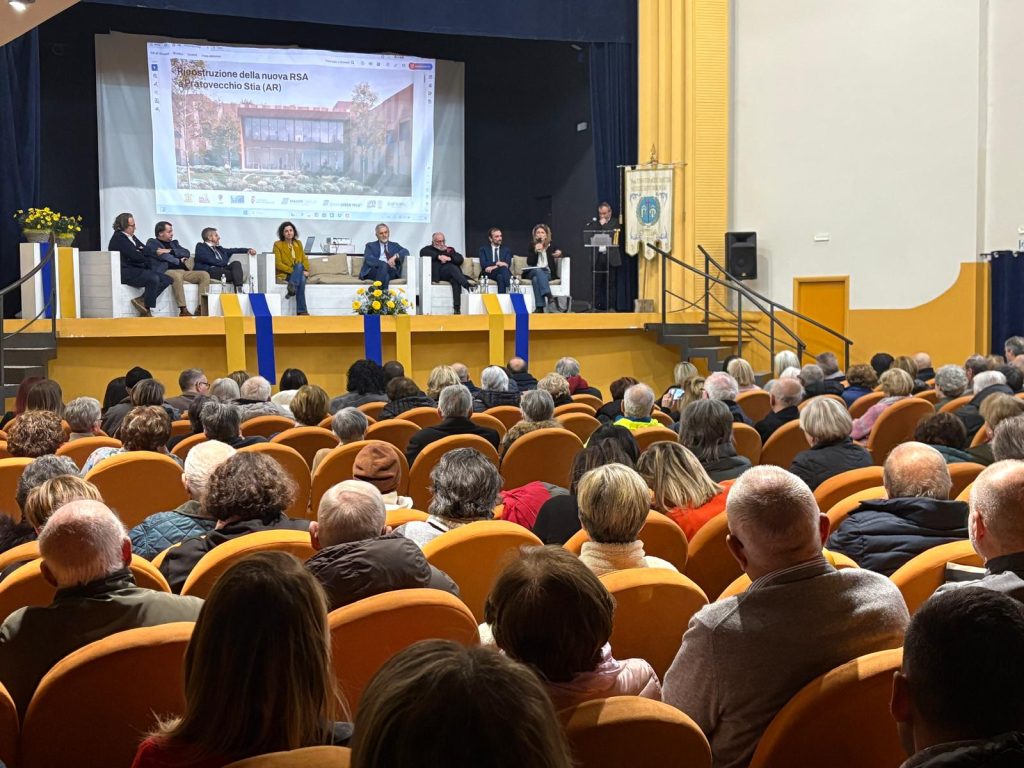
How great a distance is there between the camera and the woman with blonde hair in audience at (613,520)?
103 inches

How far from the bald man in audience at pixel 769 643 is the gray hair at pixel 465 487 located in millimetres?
1351

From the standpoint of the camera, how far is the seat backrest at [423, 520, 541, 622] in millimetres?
2762

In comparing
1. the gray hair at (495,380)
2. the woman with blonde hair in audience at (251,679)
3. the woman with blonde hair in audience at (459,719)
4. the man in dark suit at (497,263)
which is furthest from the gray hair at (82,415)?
the man in dark suit at (497,263)

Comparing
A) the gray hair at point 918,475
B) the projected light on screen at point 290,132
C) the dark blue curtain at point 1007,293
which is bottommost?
the gray hair at point 918,475

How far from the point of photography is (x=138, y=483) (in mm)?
4148

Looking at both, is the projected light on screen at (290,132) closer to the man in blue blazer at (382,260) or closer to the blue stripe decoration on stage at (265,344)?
the man in blue blazer at (382,260)

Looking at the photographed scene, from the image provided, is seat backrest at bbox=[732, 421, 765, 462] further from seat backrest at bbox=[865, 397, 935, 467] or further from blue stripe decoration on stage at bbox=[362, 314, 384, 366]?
blue stripe decoration on stage at bbox=[362, 314, 384, 366]

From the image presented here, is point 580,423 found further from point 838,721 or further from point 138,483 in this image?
point 838,721

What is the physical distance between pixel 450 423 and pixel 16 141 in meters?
7.54

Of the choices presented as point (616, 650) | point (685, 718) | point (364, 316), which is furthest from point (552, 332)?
point (685, 718)

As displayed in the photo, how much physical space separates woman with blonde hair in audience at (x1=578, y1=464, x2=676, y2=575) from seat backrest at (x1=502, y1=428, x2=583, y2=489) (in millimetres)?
2159

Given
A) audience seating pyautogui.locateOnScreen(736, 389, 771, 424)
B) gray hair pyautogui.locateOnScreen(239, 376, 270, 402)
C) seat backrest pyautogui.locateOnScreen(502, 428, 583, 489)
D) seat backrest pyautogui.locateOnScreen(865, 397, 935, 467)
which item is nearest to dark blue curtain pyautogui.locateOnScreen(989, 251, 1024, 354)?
audience seating pyautogui.locateOnScreen(736, 389, 771, 424)

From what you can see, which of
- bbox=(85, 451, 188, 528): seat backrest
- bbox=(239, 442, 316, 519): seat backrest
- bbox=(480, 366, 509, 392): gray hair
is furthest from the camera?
bbox=(480, 366, 509, 392): gray hair

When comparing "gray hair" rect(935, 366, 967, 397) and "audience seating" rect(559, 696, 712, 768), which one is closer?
"audience seating" rect(559, 696, 712, 768)
